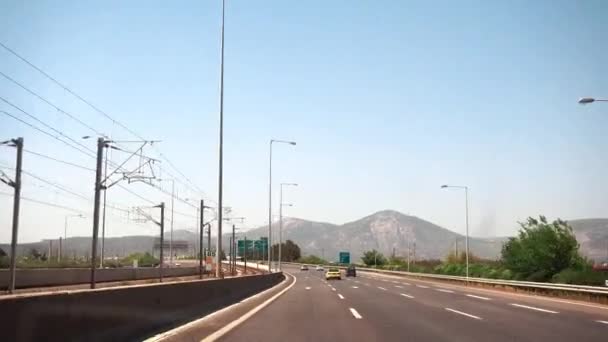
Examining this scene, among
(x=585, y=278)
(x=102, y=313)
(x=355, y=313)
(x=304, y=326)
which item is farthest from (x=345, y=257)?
(x=102, y=313)

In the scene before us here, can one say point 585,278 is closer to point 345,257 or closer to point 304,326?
point 304,326

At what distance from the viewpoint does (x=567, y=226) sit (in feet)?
185

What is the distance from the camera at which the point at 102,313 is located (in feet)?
37.8

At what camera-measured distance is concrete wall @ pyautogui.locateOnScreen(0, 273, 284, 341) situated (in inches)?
339

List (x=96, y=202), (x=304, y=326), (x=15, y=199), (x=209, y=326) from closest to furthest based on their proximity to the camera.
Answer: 1. (x=209, y=326)
2. (x=304, y=326)
3. (x=96, y=202)
4. (x=15, y=199)

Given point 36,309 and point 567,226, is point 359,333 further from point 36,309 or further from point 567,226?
point 567,226

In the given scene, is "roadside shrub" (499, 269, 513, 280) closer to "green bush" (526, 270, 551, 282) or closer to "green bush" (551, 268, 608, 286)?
"green bush" (526, 270, 551, 282)

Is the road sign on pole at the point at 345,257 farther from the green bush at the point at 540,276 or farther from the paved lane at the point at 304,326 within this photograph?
the paved lane at the point at 304,326

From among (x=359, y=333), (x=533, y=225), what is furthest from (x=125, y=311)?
(x=533, y=225)

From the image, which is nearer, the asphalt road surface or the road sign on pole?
the asphalt road surface

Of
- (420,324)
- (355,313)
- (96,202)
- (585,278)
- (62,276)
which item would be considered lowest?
(355,313)

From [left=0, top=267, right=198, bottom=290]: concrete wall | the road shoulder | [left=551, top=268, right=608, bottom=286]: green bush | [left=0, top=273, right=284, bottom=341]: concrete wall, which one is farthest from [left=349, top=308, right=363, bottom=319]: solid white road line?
[left=0, top=267, right=198, bottom=290]: concrete wall

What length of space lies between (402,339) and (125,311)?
5.83 meters

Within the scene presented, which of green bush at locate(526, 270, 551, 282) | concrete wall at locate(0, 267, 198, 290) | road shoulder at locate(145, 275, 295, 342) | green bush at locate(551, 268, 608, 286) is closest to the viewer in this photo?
road shoulder at locate(145, 275, 295, 342)
